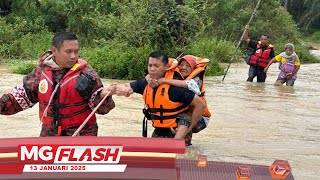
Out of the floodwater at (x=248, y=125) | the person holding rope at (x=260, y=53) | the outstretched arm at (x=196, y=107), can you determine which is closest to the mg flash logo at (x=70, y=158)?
the floodwater at (x=248, y=125)

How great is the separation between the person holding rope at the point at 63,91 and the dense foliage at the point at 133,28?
1014 centimetres

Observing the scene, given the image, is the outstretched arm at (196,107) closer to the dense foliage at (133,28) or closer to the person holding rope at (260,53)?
the dense foliage at (133,28)

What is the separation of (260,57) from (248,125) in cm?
560

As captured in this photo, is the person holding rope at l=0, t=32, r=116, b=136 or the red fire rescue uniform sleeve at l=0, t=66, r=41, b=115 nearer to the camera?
the person holding rope at l=0, t=32, r=116, b=136

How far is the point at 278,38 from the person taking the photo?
92.6 feet

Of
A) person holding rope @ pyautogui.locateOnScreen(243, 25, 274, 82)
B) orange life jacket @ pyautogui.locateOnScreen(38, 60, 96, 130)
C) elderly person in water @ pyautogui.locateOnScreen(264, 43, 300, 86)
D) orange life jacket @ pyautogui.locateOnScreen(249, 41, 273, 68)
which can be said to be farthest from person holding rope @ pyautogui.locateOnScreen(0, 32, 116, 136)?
orange life jacket @ pyautogui.locateOnScreen(249, 41, 273, 68)

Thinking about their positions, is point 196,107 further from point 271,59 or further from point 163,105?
point 271,59

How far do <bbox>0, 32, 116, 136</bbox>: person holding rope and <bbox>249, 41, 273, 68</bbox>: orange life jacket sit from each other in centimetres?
1072

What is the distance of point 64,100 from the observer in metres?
3.87

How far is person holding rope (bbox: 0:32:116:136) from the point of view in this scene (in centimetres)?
386

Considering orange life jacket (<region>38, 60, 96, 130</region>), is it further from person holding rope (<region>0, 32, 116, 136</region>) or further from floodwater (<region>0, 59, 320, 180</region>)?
floodwater (<region>0, 59, 320, 180</region>)

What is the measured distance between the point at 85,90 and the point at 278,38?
83.0 ft

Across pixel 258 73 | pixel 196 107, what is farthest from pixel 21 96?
pixel 258 73

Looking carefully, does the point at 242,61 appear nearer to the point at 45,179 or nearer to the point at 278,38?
the point at 278,38
